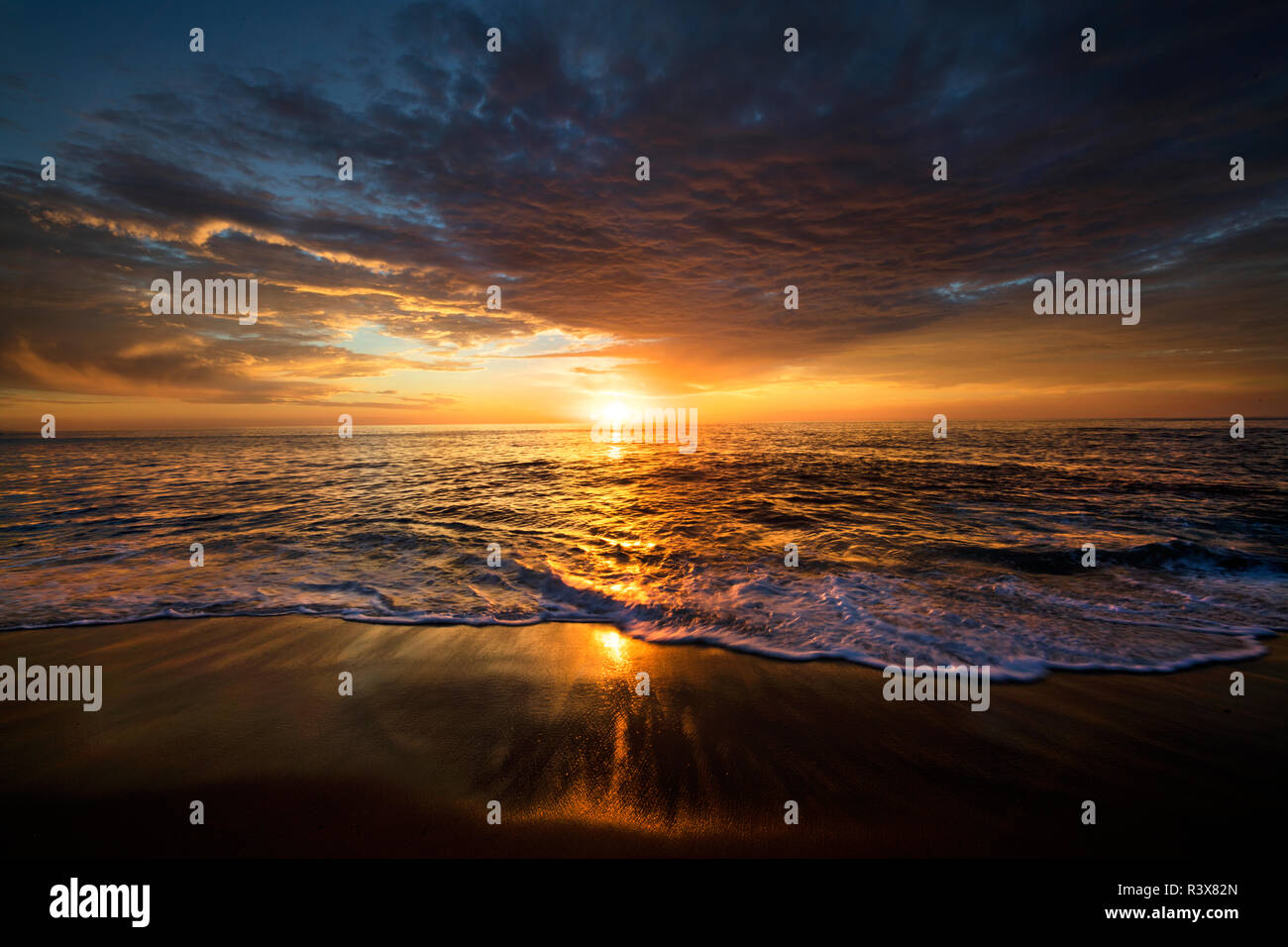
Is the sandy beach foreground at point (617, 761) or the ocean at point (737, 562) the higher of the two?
the ocean at point (737, 562)

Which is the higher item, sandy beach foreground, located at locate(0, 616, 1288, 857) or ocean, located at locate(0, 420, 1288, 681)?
ocean, located at locate(0, 420, 1288, 681)

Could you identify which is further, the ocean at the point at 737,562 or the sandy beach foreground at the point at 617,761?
the ocean at the point at 737,562

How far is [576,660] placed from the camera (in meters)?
5.45

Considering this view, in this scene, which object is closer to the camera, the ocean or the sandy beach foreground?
the sandy beach foreground

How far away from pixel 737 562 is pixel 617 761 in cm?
612

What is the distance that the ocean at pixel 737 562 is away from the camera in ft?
20.4

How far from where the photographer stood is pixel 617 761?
3.66 m

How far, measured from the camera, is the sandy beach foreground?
2.96m

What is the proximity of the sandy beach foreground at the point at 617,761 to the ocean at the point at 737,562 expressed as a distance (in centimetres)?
98

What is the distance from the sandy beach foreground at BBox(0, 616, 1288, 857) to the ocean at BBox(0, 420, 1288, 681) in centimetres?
98

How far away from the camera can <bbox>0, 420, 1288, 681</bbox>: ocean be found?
621 centimetres
